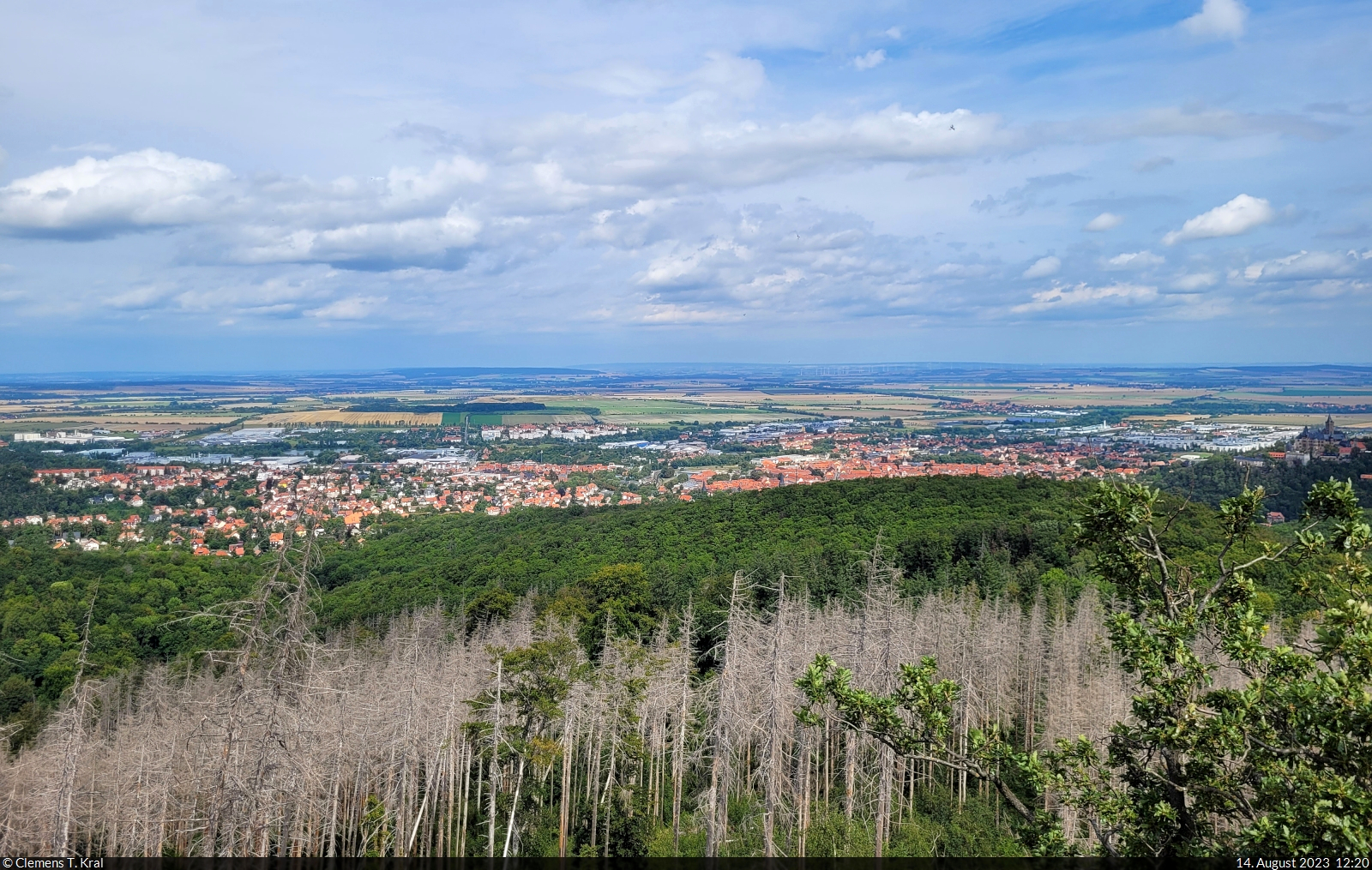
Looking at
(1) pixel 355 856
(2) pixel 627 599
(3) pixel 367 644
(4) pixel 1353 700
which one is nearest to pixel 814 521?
(2) pixel 627 599

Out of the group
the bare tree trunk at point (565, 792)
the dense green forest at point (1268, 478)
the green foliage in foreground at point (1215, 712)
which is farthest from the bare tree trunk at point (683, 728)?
the dense green forest at point (1268, 478)

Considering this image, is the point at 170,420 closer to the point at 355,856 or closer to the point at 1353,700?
the point at 355,856

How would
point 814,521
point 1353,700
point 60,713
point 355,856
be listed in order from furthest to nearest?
point 814,521 < point 355,856 < point 60,713 < point 1353,700

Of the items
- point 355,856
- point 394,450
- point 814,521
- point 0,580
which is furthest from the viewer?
point 394,450

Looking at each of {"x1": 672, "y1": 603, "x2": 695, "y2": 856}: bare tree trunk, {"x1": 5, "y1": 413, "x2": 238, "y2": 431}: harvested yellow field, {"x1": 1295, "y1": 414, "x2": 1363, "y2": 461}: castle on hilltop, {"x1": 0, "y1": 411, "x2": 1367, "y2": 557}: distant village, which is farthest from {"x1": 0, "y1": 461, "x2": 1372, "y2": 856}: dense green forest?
{"x1": 5, "y1": 413, "x2": 238, "y2": 431}: harvested yellow field

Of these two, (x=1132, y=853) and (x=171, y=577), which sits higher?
(x=1132, y=853)

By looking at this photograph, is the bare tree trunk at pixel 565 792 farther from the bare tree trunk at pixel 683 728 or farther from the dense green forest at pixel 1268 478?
the dense green forest at pixel 1268 478
